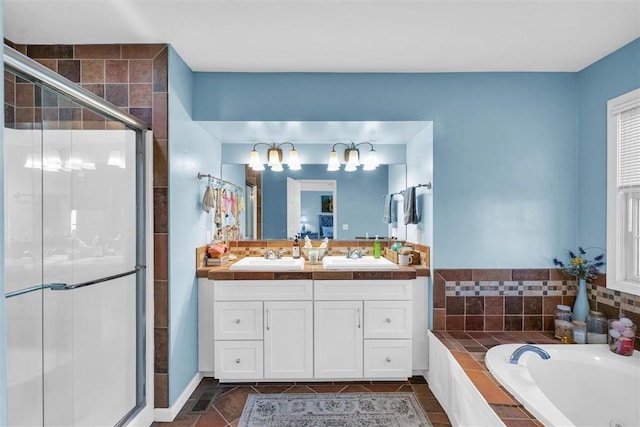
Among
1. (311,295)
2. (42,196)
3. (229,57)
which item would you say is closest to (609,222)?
(311,295)

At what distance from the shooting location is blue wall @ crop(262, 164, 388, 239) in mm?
3355

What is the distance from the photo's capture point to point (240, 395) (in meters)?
2.54

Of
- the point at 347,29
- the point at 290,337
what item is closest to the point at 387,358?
the point at 290,337

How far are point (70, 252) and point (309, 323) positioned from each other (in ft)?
5.25

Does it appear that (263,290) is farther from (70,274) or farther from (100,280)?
(70,274)

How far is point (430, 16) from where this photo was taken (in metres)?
1.92

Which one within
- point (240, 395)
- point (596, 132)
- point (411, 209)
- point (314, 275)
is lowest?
point (240, 395)

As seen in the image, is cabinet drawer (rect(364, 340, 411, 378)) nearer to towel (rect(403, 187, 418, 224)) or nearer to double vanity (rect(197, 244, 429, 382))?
double vanity (rect(197, 244, 429, 382))

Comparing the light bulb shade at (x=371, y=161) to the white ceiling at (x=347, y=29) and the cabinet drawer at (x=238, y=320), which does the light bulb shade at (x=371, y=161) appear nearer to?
the white ceiling at (x=347, y=29)

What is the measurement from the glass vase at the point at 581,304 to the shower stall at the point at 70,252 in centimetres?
→ 293

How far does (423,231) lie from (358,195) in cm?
75

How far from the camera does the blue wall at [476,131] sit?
8.66 feet

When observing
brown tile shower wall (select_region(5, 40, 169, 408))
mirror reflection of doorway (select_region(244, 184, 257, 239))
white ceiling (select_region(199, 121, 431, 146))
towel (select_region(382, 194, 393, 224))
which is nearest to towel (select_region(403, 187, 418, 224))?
towel (select_region(382, 194, 393, 224))

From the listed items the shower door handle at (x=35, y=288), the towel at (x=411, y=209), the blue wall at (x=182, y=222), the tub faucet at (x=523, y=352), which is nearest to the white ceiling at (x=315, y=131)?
the blue wall at (x=182, y=222)
